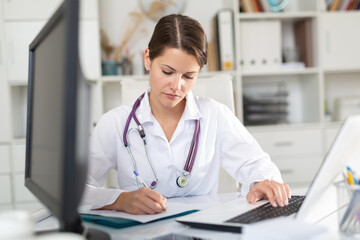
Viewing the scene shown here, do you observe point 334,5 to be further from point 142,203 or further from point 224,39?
point 142,203

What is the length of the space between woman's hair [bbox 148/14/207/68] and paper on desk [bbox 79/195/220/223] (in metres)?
0.46

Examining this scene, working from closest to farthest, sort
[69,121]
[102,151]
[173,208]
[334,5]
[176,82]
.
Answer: [69,121], [173,208], [176,82], [102,151], [334,5]

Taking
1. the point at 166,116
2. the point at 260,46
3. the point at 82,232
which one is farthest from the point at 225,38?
the point at 82,232

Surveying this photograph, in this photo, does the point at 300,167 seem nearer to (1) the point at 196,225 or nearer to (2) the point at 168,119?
(2) the point at 168,119

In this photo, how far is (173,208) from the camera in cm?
108

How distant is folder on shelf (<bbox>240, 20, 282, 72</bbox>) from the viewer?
3.06 meters

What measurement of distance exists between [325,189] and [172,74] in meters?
0.68

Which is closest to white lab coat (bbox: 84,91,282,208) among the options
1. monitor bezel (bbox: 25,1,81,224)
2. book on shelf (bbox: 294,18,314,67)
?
monitor bezel (bbox: 25,1,81,224)

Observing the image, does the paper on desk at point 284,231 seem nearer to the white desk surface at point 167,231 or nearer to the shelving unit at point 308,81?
the white desk surface at point 167,231

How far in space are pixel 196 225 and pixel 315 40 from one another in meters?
2.59

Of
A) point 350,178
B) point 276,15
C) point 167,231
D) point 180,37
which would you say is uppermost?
point 276,15

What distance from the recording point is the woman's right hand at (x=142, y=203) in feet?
3.36

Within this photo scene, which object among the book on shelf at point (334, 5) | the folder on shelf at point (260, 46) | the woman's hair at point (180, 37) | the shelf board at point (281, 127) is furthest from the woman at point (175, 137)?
the book on shelf at point (334, 5)

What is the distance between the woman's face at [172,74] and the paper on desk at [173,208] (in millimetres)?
343
